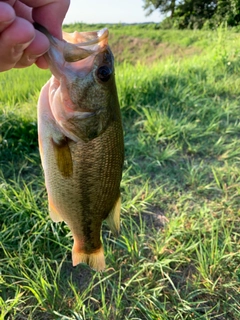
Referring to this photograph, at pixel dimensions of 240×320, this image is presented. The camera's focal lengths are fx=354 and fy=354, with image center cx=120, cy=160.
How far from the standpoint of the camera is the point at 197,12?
1933cm

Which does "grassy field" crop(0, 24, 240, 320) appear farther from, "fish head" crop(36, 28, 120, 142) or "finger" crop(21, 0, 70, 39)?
"finger" crop(21, 0, 70, 39)

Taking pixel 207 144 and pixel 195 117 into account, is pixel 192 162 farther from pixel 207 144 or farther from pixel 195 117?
pixel 195 117

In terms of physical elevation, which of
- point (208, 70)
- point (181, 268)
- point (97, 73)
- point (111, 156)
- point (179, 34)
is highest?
point (97, 73)

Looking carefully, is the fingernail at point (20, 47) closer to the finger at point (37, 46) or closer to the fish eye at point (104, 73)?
the finger at point (37, 46)

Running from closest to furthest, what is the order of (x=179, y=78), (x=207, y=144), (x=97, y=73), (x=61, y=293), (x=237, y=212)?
1. (x=97, y=73)
2. (x=61, y=293)
3. (x=237, y=212)
4. (x=207, y=144)
5. (x=179, y=78)

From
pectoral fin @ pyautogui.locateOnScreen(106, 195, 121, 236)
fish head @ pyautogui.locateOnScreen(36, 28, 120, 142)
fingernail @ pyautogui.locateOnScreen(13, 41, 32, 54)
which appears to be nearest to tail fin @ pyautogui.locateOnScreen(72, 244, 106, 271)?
pectoral fin @ pyautogui.locateOnScreen(106, 195, 121, 236)

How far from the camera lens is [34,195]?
2.63 metres

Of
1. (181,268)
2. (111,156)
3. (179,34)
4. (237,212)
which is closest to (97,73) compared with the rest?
(111,156)

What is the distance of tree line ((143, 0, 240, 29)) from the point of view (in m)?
16.0

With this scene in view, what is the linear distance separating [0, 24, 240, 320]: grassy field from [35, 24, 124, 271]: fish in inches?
33.0

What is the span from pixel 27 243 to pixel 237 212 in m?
1.51

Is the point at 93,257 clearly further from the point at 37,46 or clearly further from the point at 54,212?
the point at 37,46

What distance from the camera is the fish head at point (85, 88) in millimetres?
1163

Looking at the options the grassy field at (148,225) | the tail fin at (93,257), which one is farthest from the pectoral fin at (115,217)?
the grassy field at (148,225)
